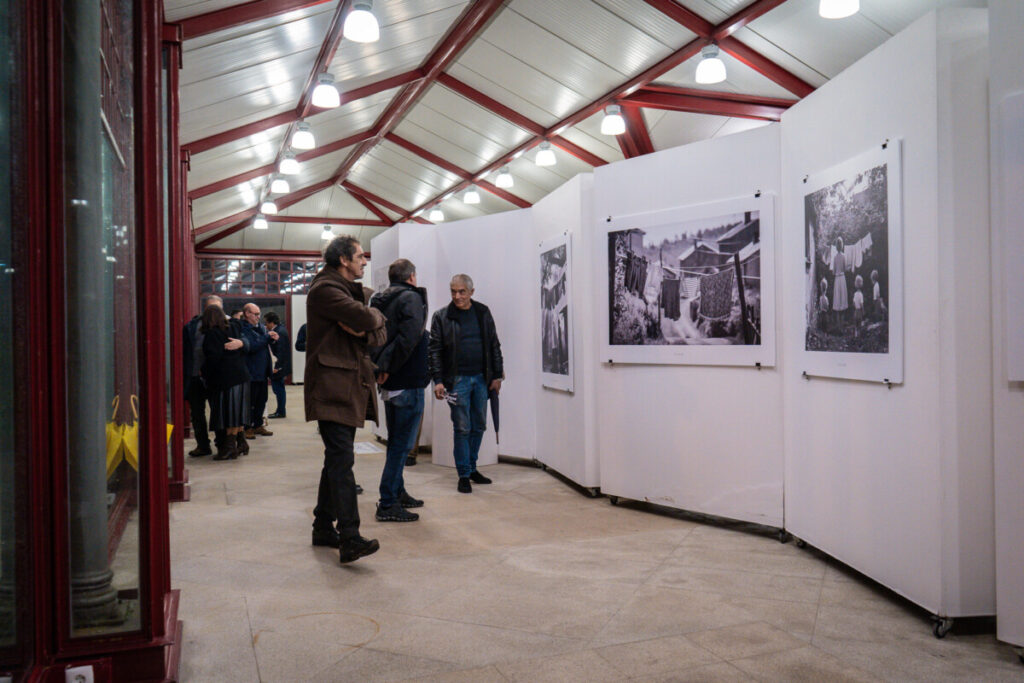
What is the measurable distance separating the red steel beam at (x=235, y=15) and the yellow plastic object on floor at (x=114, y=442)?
4.36m

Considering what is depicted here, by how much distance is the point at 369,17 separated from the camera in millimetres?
6102

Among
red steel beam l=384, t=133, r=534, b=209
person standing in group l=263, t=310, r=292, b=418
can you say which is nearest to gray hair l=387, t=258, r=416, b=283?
person standing in group l=263, t=310, r=292, b=418

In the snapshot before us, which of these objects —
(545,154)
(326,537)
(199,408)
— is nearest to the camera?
(326,537)

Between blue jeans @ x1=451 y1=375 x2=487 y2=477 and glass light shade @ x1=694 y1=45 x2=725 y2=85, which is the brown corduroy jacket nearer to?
blue jeans @ x1=451 y1=375 x2=487 y2=477

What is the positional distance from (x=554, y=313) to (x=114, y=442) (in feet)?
13.5

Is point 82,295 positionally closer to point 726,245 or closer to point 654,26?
point 726,245

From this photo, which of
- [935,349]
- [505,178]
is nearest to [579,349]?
[935,349]

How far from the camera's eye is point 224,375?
787cm

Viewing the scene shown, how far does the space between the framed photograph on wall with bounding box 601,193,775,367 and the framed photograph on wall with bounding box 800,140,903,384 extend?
1.35 ft

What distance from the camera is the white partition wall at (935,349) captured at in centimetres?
314

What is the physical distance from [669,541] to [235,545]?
99.9 inches

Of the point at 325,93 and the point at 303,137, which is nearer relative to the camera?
the point at 325,93

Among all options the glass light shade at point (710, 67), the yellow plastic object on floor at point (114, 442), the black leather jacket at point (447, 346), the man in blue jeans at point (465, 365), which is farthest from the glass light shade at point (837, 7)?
the yellow plastic object on floor at point (114, 442)

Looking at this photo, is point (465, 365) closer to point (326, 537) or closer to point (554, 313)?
point (554, 313)
